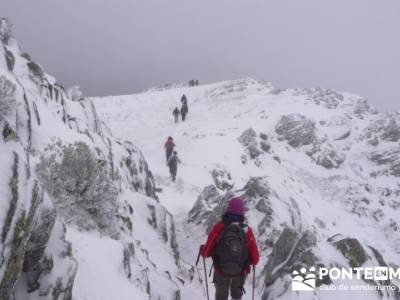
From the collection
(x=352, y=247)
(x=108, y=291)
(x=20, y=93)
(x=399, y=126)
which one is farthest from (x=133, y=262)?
(x=399, y=126)

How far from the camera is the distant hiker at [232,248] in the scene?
7.10 metres

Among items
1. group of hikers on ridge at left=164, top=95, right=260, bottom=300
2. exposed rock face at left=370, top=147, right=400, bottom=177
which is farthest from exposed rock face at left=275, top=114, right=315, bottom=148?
group of hikers on ridge at left=164, top=95, right=260, bottom=300

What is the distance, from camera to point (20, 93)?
12.1 meters

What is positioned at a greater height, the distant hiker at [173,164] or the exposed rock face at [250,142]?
the exposed rock face at [250,142]

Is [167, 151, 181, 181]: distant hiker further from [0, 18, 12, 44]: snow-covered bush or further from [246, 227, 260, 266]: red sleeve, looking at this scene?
[246, 227, 260, 266]: red sleeve

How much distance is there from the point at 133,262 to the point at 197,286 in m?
3.52

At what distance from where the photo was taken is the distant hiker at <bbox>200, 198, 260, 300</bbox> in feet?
23.3

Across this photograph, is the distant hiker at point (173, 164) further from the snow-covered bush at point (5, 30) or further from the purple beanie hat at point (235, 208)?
the purple beanie hat at point (235, 208)

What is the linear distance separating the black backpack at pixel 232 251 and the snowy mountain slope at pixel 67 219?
70.1 inches

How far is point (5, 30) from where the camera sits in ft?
64.3

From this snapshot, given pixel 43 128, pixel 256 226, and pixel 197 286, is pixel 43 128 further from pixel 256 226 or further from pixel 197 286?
pixel 256 226

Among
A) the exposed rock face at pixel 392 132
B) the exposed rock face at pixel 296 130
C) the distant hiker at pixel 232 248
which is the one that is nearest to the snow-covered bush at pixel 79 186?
the distant hiker at pixel 232 248

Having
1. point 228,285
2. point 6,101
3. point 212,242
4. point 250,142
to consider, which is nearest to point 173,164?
point 6,101

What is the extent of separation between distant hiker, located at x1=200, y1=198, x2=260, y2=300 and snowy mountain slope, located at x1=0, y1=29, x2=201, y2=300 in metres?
1.67
